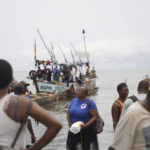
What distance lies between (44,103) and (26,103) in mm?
16634

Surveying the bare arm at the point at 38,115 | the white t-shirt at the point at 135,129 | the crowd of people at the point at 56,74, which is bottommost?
the crowd of people at the point at 56,74

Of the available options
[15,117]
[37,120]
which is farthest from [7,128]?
[37,120]

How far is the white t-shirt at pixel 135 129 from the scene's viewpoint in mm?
2156

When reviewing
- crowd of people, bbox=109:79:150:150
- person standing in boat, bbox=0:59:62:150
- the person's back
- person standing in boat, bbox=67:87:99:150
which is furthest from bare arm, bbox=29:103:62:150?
person standing in boat, bbox=67:87:99:150

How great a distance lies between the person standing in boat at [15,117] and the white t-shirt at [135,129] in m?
0.57

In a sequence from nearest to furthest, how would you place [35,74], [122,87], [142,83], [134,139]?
1. [134,139]
2. [142,83]
3. [122,87]
4. [35,74]

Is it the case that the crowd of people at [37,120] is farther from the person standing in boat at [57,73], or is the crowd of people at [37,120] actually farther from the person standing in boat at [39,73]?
the person standing in boat at [39,73]

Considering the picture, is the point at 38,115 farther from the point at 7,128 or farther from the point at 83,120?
the point at 83,120

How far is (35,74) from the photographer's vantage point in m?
22.8

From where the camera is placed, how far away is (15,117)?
196cm

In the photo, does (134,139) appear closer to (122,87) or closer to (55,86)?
(122,87)

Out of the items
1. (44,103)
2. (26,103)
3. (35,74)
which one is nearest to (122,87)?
(26,103)

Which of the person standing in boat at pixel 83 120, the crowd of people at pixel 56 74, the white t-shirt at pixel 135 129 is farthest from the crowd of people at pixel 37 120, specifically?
the crowd of people at pixel 56 74

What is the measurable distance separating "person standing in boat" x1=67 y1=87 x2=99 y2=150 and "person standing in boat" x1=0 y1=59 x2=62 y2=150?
2.79 metres
